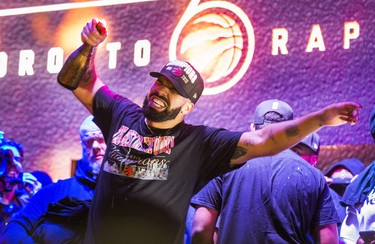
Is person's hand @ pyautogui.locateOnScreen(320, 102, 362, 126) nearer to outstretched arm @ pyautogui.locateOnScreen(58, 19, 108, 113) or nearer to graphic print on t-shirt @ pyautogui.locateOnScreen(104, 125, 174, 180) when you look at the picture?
graphic print on t-shirt @ pyautogui.locateOnScreen(104, 125, 174, 180)

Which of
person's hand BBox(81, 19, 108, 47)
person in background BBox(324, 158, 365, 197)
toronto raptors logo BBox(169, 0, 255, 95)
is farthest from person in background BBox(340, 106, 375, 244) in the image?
toronto raptors logo BBox(169, 0, 255, 95)

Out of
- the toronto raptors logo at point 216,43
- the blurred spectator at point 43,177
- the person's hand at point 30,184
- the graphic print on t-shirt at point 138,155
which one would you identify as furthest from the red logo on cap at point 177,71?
the blurred spectator at point 43,177

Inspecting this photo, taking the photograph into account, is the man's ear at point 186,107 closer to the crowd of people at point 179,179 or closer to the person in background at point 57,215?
the crowd of people at point 179,179

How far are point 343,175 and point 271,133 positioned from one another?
175cm

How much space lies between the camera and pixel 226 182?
275 cm

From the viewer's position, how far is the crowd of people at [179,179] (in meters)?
2.27

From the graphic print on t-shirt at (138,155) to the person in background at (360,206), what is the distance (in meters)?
0.99

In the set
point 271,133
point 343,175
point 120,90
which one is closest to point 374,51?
point 343,175

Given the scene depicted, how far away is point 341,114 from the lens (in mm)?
2064

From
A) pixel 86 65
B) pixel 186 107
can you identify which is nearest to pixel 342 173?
pixel 186 107

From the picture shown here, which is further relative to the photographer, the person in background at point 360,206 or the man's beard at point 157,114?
the person in background at point 360,206

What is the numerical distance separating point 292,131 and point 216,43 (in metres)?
2.37

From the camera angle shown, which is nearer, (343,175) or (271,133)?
(271,133)

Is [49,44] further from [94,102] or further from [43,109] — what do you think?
[94,102]
